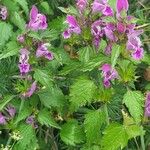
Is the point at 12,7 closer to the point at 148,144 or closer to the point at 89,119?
the point at 89,119

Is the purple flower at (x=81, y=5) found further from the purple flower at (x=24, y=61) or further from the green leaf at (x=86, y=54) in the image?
the purple flower at (x=24, y=61)

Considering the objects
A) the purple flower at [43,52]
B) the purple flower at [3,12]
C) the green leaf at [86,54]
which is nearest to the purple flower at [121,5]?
the green leaf at [86,54]

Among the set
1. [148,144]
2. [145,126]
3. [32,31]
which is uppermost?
[32,31]

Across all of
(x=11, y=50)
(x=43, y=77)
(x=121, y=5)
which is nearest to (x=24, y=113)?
(x=43, y=77)

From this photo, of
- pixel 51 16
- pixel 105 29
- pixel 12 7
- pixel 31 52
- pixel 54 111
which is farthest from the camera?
pixel 51 16

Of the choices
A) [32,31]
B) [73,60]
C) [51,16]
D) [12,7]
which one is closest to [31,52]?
[32,31]

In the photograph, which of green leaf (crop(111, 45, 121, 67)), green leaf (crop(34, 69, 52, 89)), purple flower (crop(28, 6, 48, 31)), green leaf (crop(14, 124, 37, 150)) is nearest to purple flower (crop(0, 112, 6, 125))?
green leaf (crop(14, 124, 37, 150))
